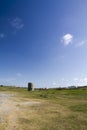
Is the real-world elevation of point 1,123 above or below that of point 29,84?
below

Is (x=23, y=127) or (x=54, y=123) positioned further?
(x=54, y=123)

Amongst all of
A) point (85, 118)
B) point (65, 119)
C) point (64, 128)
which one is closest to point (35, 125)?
point (64, 128)

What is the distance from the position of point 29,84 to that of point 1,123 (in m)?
65.4

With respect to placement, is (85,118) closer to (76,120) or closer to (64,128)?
(76,120)

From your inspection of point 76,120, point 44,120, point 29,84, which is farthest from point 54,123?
point 29,84

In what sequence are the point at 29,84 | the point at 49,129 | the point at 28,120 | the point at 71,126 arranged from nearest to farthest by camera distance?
the point at 49,129, the point at 71,126, the point at 28,120, the point at 29,84

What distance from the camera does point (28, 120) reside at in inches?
563

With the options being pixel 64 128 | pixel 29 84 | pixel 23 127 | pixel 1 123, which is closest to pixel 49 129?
pixel 64 128

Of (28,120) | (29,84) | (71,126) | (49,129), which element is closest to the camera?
(49,129)

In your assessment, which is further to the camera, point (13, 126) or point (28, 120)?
point (28, 120)

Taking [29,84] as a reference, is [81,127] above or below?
below

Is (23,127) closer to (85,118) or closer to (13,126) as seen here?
(13,126)

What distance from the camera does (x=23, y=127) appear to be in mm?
12219

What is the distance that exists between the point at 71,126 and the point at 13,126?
4398mm
